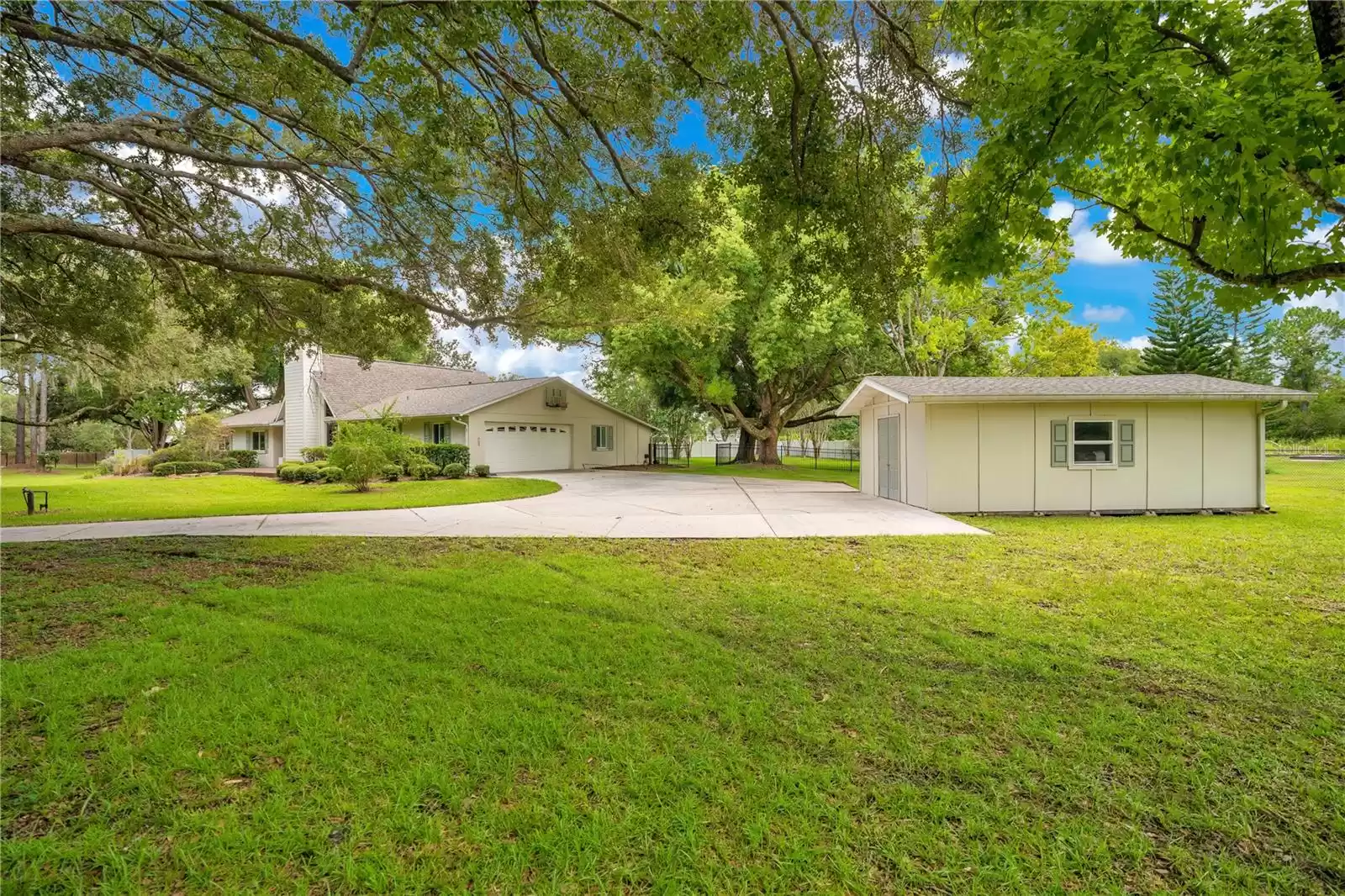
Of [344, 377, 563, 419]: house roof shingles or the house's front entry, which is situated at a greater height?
[344, 377, 563, 419]: house roof shingles

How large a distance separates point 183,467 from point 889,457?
2525 cm

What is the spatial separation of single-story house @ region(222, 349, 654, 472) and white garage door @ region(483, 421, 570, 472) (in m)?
0.03

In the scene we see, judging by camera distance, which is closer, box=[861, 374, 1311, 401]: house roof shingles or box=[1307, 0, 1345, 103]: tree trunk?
box=[1307, 0, 1345, 103]: tree trunk

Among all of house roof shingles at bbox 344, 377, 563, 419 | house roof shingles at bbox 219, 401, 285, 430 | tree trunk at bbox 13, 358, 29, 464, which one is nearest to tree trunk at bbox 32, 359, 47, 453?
tree trunk at bbox 13, 358, 29, 464

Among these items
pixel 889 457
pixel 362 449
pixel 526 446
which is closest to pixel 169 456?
pixel 526 446

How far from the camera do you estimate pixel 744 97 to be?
5.72m

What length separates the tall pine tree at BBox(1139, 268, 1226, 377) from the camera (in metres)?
34.1

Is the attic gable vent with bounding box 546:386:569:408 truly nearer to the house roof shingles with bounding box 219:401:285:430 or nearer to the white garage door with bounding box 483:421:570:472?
the white garage door with bounding box 483:421:570:472

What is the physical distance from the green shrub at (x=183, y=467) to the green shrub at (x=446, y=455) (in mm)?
10468

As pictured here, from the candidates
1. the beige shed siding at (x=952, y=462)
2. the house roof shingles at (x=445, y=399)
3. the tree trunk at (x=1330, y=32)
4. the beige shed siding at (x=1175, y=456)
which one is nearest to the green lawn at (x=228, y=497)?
the house roof shingles at (x=445, y=399)

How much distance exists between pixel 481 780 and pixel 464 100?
660 centimetres

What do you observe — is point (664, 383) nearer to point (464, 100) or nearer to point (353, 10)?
point (464, 100)

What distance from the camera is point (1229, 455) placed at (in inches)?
457

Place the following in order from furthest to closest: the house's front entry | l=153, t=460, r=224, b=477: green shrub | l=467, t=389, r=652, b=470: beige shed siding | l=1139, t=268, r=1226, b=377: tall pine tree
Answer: l=1139, t=268, r=1226, b=377: tall pine tree → l=153, t=460, r=224, b=477: green shrub → l=467, t=389, r=652, b=470: beige shed siding → the house's front entry
